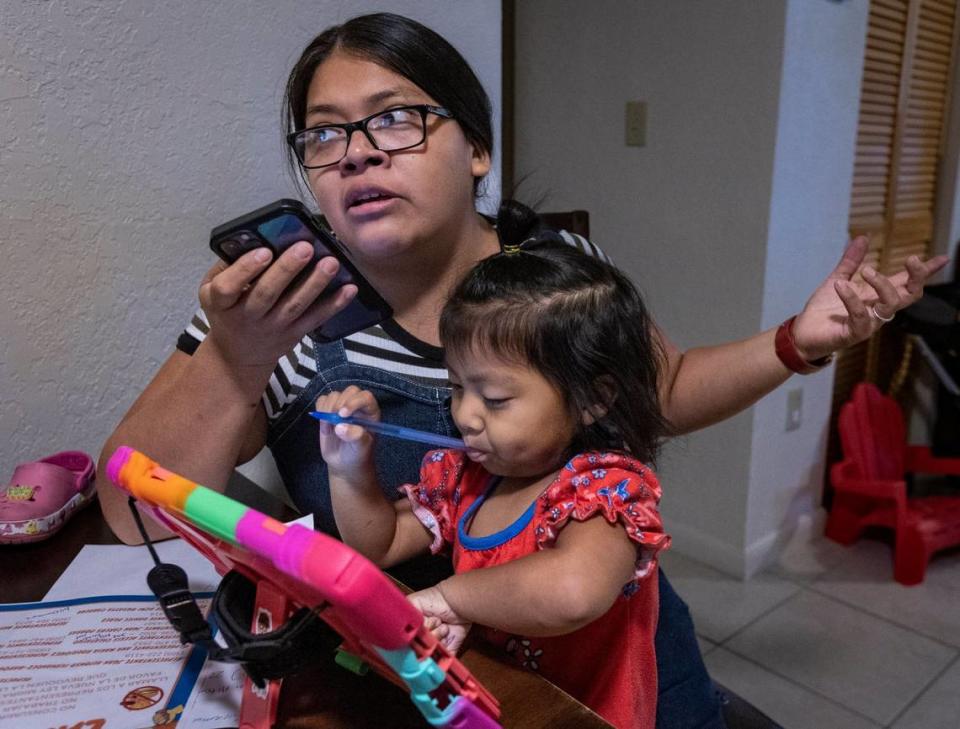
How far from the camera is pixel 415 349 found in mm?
971

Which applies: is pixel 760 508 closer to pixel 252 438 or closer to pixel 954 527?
pixel 954 527

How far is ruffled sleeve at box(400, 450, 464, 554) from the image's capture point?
2.69ft

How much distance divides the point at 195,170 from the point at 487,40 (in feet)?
2.13

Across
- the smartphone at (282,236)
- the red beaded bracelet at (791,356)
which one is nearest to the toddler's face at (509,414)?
the smartphone at (282,236)

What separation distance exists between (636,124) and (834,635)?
1.54 m

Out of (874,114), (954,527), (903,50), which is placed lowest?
(954,527)

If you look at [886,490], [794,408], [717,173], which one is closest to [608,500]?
[717,173]

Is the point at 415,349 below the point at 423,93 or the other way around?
below

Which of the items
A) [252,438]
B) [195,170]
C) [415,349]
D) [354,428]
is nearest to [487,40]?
[195,170]

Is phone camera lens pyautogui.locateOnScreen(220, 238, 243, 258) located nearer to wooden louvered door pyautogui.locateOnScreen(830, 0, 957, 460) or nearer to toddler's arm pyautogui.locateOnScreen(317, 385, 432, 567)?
toddler's arm pyautogui.locateOnScreen(317, 385, 432, 567)

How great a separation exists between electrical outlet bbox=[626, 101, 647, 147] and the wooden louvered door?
0.66m

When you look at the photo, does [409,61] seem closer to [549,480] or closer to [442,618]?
[549,480]

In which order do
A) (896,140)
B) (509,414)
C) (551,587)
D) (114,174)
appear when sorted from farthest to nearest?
(896,140) < (114,174) < (509,414) < (551,587)

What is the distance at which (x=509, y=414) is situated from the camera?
70cm
